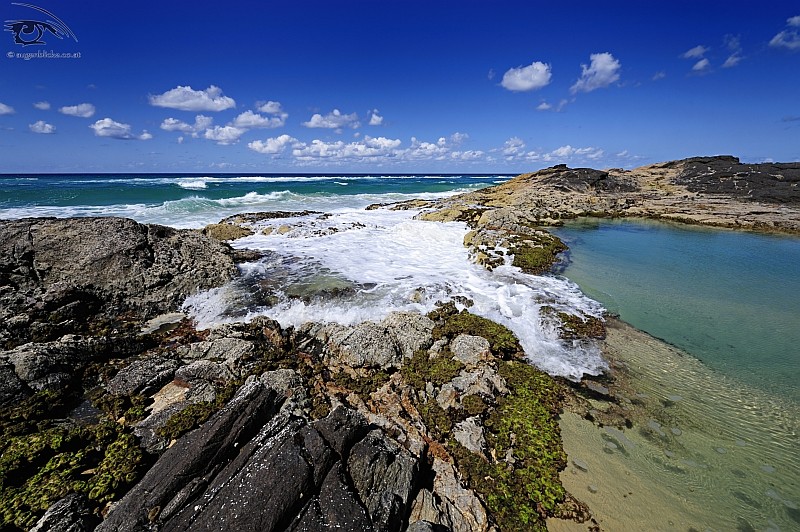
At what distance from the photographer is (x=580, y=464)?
5.91m

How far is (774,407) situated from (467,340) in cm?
659

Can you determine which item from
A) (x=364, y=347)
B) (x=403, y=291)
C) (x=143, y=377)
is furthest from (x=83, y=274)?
(x=403, y=291)

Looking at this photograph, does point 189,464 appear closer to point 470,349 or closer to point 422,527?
Result: point 422,527

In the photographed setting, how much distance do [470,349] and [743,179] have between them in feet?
185

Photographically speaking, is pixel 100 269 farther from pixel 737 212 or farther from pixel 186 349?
pixel 737 212

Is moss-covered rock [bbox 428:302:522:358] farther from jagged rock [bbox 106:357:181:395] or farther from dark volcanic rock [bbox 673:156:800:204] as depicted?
dark volcanic rock [bbox 673:156:800:204]

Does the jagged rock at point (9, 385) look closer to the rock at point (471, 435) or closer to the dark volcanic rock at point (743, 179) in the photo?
the rock at point (471, 435)

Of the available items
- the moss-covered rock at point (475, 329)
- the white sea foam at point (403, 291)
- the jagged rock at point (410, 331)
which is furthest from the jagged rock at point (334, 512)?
the white sea foam at point (403, 291)

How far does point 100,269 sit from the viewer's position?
10297 millimetres

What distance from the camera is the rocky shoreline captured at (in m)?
4.20

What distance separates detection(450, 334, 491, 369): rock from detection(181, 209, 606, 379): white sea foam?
1520mm

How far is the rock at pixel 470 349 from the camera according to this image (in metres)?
8.23

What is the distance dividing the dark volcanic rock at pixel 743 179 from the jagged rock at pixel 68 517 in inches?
2230

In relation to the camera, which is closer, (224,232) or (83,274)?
(83,274)
